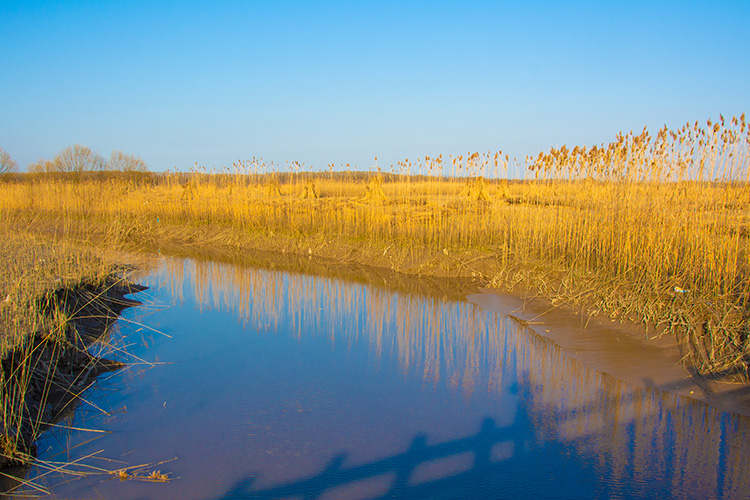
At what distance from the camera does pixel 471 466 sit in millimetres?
3314

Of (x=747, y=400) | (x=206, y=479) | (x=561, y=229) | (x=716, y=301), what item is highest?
(x=561, y=229)

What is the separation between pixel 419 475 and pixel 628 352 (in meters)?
3.14

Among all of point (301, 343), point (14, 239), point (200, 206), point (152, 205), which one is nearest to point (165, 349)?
point (301, 343)

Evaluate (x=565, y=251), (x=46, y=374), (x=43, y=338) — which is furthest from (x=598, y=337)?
(x=43, y=338)

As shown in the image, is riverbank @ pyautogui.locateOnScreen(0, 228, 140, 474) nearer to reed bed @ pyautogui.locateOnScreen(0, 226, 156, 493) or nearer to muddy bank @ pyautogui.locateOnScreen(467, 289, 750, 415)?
reed bed @ pyautogui.locateOnScreen(0, 226, 156, 493)

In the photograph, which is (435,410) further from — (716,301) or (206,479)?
(716,301)

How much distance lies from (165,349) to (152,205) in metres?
13.3

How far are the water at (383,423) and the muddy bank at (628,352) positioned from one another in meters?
0.17

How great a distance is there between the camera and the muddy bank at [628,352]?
13.8 feet

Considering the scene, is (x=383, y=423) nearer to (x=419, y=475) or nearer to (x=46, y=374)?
(x=419, y=475)

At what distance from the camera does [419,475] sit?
3.21 metres

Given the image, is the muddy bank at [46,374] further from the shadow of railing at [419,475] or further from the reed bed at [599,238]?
the reed bed at [599,238]

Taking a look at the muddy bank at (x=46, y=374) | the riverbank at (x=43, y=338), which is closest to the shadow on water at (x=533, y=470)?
the muddy bank at (x=46, y=374)

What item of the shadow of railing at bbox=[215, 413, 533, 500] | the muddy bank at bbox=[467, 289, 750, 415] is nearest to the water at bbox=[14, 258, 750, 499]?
the shadow of railing at bbox=[215, 413, 533, 500]
